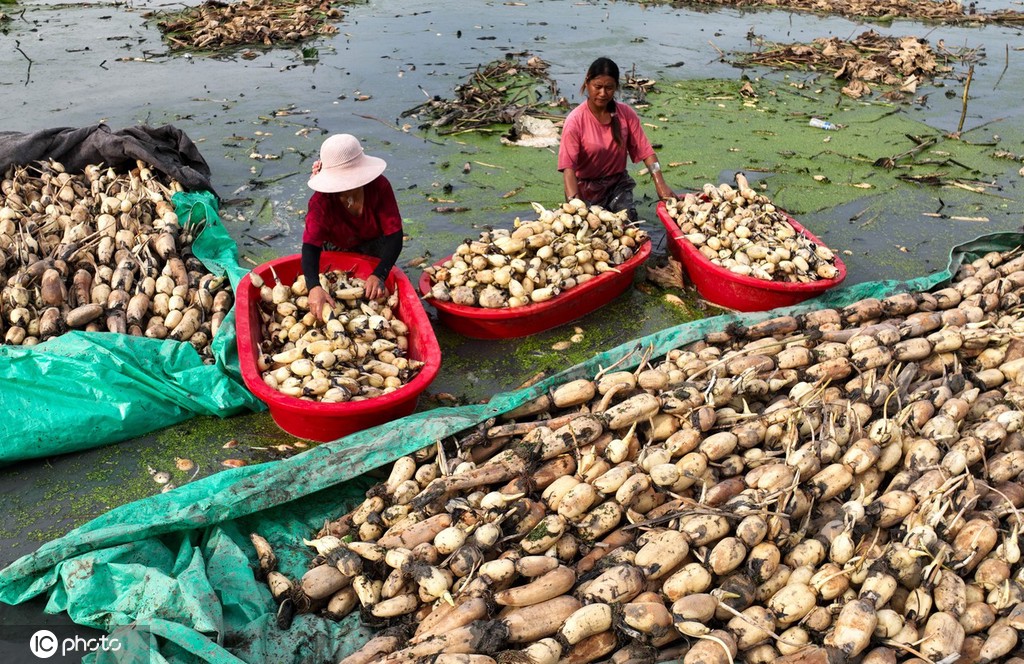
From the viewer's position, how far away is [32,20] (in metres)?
11.3

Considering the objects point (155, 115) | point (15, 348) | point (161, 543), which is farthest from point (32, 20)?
point (161, 543)

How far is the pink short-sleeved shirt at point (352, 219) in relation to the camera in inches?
151

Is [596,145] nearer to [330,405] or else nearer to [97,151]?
[330,405]

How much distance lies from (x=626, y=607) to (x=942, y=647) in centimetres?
97

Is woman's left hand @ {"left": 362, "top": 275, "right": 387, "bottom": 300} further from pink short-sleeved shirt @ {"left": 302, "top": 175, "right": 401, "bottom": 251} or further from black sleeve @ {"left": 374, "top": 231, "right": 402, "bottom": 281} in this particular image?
pink short-sleeved shirt @ {"left": 302, "top": 175, "right": 401, "bottom": 251}

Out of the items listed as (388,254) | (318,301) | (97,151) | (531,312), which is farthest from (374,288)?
(97,151)

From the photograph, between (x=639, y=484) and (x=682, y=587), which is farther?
(x=639, y=484)

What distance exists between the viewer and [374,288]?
389 centimetres

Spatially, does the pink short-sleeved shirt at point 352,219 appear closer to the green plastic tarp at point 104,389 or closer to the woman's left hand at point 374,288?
the woman's left hand at point 374,288

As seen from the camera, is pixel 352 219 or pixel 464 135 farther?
pixel 464 135

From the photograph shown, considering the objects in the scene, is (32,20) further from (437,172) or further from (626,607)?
(626,607)

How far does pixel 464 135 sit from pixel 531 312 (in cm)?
381

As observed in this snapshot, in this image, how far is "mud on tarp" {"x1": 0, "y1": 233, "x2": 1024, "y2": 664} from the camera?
7.52ft

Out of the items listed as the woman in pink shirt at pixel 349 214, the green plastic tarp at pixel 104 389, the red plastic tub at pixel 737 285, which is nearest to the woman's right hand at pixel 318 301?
the woman in pink shirt at pixel 349 214
